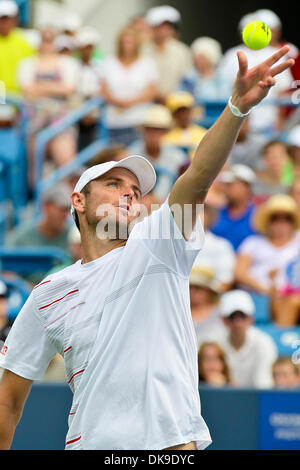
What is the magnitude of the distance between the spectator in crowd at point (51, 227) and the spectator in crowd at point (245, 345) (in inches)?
81.2

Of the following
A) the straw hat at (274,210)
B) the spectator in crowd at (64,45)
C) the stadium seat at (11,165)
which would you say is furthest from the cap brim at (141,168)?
A: the spectator in crowd at (64,45)

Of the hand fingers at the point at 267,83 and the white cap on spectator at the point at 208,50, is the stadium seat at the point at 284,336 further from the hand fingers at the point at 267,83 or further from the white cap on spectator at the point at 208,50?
the white cap on spectator at the point at 208,50

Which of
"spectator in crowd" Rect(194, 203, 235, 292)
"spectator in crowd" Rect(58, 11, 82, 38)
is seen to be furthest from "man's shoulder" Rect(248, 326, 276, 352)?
"spectator in crowd" Rect(58, 11, 82, 38)

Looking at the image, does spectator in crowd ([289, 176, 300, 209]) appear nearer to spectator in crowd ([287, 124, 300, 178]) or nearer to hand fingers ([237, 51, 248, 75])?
spectator in crowd ([287, 124, 300, 178])

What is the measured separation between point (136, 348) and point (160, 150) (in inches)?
Result: 225

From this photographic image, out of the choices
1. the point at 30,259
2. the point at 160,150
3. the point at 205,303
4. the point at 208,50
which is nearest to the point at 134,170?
the point at 205,303

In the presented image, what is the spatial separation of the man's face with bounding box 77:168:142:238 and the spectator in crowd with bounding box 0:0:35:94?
663cm

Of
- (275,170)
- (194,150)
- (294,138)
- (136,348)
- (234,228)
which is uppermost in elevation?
(194,150)

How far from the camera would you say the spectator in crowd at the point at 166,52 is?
1019 centimetres

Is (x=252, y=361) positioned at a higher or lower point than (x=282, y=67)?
lower

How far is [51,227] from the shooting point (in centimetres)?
809

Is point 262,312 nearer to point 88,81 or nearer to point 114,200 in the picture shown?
point 114,200

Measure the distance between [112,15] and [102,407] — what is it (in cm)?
1100
